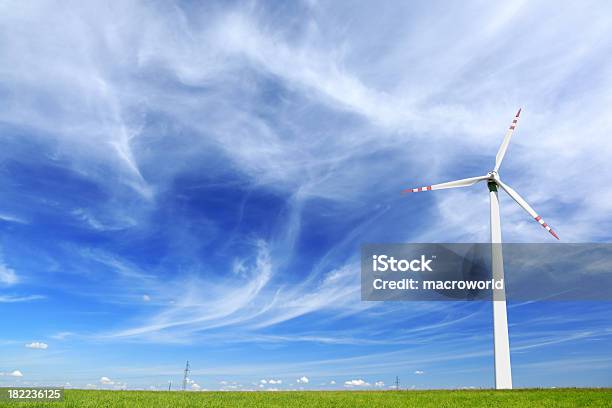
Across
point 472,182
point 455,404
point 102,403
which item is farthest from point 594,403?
point 472,182

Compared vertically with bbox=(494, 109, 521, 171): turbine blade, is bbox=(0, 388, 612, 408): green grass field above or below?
below

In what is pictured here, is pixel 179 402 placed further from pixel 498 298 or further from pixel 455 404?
pixel 498 298

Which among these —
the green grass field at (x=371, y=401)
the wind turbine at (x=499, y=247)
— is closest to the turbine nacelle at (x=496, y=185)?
the wind turbine at (x=499, y=247)

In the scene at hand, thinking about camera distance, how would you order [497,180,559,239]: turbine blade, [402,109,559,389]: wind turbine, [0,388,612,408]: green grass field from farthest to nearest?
[497,180,559,239]: turbine blade → [402,109,559,389]: wind turbine → [0,388,612,408]: green grass field

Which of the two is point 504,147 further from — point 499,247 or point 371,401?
point 371,401

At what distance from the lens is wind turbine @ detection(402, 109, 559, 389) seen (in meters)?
63.5

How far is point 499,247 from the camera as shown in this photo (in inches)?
2908

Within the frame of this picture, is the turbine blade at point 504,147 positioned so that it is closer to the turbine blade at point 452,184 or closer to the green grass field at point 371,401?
the turbine blade at point 452,184

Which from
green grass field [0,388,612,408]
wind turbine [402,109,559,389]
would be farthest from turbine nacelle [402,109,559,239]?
green grass field [0,388,612,408]

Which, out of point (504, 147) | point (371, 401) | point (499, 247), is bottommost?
point (371, 401)

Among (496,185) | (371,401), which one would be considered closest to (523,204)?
(496,185)

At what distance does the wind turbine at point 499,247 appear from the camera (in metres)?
63.5

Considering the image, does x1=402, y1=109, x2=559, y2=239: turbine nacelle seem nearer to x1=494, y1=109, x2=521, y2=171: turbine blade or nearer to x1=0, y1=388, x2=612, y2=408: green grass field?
x1=494, y1=109, x2=521, y2=171: turbine blade

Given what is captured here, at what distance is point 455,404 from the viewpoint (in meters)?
38.8
